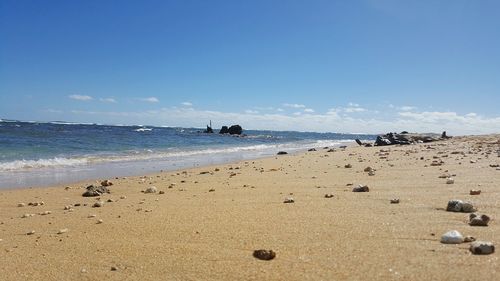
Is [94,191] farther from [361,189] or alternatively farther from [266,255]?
[266,255]

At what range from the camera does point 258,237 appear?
13.4 ft

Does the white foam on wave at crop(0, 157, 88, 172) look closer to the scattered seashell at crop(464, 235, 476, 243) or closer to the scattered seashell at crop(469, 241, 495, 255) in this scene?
the scattered seashell at crop(464, 235, 476, 243)

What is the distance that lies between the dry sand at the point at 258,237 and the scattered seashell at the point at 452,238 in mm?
59

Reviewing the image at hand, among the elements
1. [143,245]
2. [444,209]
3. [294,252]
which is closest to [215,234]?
[143,245]

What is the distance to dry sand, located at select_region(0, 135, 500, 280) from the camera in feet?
10.3

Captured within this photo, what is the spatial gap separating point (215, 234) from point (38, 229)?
2356 mm

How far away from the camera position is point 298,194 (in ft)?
22.6

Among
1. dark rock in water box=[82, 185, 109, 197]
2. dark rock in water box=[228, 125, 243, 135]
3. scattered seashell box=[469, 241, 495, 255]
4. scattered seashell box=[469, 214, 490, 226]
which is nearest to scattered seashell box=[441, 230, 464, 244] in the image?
scattered seashell box=[469, 241, 495, 255]

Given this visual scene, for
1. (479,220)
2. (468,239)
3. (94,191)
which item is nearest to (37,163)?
(94,191)

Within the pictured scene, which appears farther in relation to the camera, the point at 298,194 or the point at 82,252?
the point at 298,194

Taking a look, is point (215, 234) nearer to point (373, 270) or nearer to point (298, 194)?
point (373, 270)

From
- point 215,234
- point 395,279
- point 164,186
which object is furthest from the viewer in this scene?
point 164,186

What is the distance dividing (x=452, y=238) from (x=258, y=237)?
1.70 meters

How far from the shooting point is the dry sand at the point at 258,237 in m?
3.13
